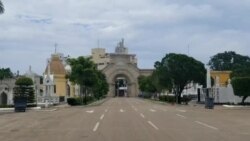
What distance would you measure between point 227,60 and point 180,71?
3297 inches

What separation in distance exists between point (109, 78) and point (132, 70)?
9102 mm

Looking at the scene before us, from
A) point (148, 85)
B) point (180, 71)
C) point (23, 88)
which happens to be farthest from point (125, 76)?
point (23, 88)

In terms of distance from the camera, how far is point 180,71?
75.8 metres

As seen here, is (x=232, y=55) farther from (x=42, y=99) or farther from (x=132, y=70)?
(x=42, y=99)

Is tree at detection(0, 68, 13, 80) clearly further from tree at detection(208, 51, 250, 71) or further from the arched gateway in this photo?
tree at detection(208, 51, 250, 71)

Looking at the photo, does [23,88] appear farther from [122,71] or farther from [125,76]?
[125,76]

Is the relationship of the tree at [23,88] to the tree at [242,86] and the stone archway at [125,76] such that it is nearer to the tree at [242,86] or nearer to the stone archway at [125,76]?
the tree at [242,86]

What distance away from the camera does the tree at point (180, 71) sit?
76000 millimetres

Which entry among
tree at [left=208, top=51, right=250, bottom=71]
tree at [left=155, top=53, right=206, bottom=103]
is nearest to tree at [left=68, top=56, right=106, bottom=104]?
tree at [left=155, top=53, right=206, bottom=103]

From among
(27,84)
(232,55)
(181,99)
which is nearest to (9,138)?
(27,84)

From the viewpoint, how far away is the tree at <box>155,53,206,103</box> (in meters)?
76.0

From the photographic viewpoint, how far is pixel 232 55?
15412cm

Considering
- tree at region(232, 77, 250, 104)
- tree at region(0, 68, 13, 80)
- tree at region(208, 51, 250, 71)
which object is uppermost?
→ tree at region(208, 51, 250, 71)

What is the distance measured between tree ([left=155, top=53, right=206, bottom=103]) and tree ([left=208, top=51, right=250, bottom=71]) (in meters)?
73.6
